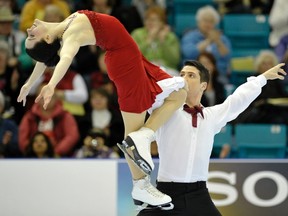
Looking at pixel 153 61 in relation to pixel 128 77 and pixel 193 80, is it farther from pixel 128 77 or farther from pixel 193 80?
pixel 128 77

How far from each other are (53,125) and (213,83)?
1768 mm

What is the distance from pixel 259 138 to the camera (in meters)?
8.48

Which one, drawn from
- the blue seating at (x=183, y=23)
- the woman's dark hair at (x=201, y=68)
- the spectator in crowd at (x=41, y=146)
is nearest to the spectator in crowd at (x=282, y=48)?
the blue seating at (x=183, y=23)

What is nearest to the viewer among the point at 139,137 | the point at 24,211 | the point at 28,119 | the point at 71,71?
the point at 139,137

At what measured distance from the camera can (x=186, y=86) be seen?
5684 mm

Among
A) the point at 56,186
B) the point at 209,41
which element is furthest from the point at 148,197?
the point at 209,41

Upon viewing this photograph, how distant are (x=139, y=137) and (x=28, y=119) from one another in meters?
3.13

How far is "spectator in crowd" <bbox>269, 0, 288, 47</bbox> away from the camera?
9.82 meters

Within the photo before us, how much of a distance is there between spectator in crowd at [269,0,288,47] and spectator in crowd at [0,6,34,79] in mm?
2820

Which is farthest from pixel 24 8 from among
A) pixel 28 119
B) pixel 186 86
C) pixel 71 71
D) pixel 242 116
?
pixel 186 86

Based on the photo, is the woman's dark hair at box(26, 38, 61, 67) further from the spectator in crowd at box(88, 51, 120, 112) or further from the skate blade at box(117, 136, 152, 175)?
the spectator in crowd at box(88, 51, 120, 112)

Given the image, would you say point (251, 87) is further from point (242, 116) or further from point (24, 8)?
point (24, 8)

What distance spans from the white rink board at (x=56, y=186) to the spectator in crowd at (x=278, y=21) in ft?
11.7

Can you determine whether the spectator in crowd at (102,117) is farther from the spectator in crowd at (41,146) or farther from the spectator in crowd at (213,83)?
the spectator in crowd at (213,83)
